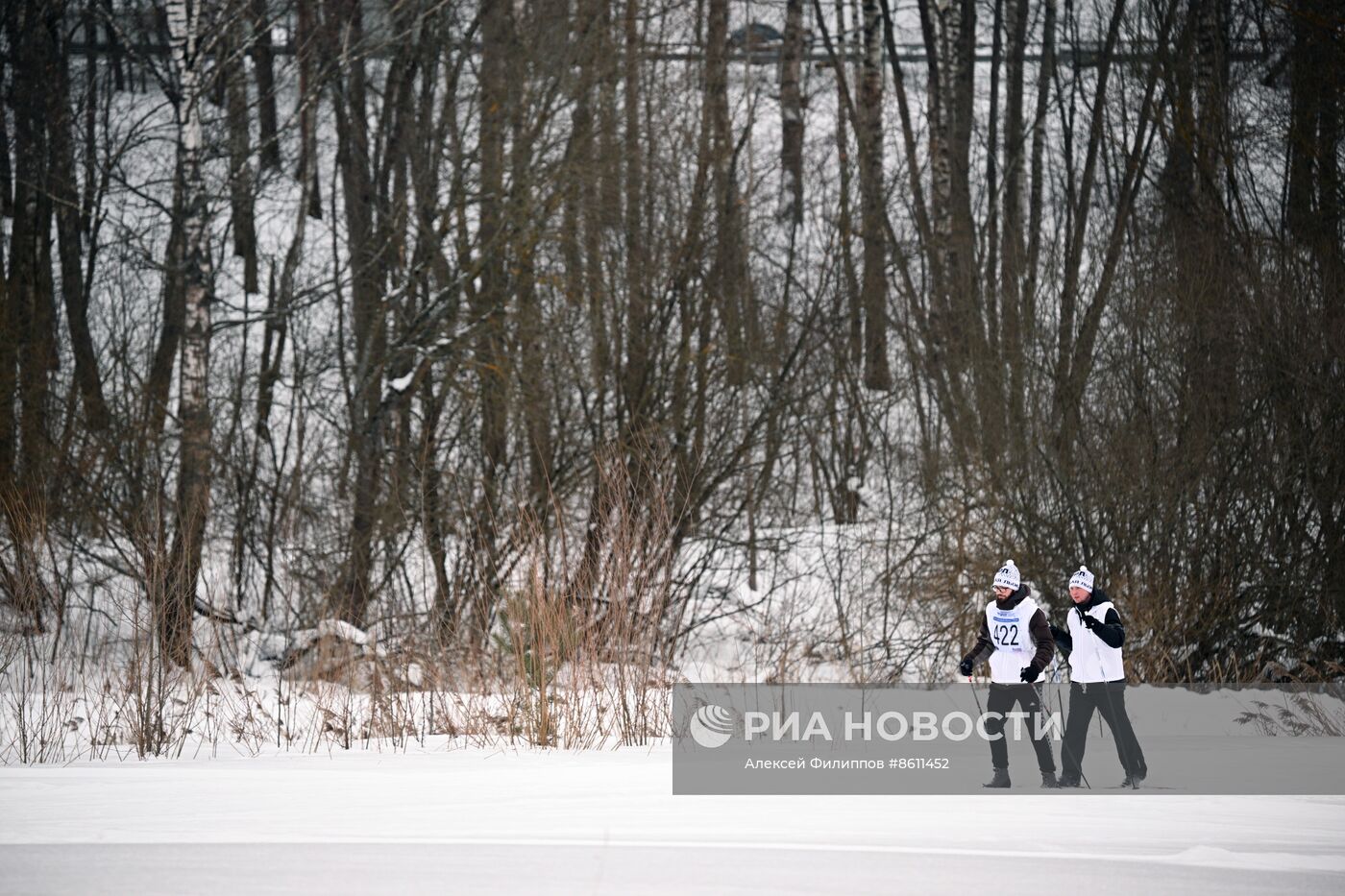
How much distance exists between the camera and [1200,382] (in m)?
11.4

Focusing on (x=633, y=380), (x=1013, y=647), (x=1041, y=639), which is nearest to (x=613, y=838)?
(x=1013, y=647)

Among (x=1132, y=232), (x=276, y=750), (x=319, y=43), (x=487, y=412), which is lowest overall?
(x=276, y=750)

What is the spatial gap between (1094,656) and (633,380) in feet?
29.0

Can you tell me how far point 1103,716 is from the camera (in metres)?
6.17

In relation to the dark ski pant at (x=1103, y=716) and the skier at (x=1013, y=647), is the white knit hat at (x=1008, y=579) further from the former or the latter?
the dark ski pant at (x=1103, y=716)

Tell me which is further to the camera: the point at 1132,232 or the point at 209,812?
the point at 1132,232

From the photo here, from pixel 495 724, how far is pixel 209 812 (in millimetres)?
2827

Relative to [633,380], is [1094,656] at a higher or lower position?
lower

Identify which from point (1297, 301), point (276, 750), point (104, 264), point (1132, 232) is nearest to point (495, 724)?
point (276, 750)

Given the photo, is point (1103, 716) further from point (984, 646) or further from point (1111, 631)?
point (984, 646)

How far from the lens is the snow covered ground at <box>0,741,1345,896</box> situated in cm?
475

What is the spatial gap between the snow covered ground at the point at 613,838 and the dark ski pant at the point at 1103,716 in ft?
0.57

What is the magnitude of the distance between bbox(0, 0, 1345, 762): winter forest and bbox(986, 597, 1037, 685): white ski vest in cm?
300

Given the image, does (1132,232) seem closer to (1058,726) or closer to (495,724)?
(1058,726)
